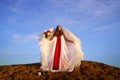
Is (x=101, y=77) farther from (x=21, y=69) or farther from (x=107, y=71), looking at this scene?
(x=21, y=69)

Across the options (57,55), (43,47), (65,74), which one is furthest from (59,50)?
(65,74)

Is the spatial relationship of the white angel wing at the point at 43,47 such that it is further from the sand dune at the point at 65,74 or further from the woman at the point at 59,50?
the sand dune at the point at 65,74

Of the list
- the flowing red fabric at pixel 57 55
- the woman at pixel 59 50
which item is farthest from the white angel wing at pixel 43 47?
the flowing red fabric at pixel 57 55

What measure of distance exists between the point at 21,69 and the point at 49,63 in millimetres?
2300

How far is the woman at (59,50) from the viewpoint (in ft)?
56.6

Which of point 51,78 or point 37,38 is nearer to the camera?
point 51,78

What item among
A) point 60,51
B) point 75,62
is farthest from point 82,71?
point 60,51

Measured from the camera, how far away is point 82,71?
56.1 ft

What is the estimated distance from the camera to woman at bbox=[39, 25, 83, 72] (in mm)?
17266

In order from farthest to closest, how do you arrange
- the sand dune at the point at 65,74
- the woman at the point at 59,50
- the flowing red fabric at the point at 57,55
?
1. the flowing red fabric at the point at 57,55
2. the woman at the point at 59,50
3. the sand dune at the point at 65,74

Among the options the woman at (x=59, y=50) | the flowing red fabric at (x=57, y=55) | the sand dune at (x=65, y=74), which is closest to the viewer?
the sand dune at (x=65, y=74)

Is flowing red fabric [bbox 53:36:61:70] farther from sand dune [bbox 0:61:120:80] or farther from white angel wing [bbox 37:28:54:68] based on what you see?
sand dune [bbox 0:61:120:80]

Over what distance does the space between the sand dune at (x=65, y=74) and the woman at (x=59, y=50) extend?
0.71m

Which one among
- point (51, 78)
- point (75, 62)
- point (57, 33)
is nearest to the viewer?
point (51, 78)
